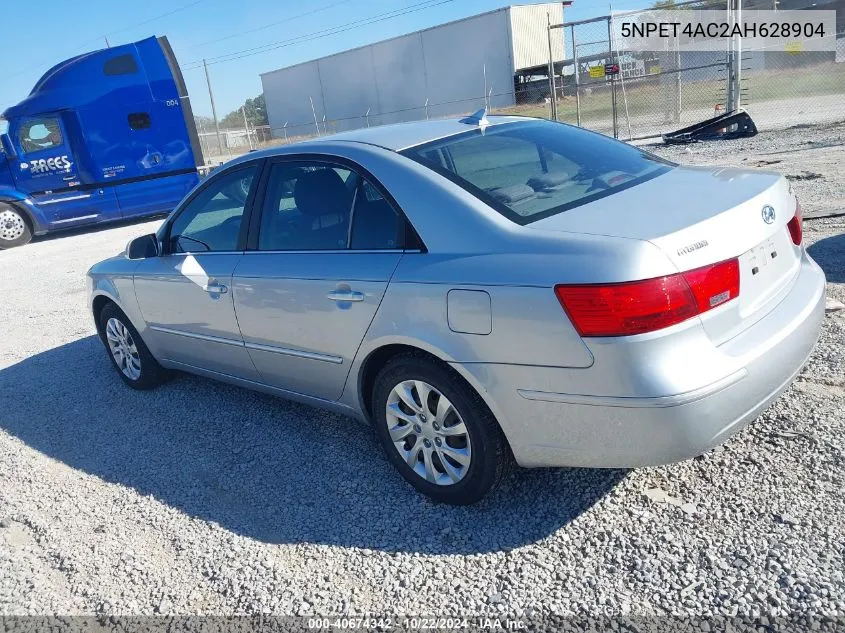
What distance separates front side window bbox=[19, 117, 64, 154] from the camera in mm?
14195

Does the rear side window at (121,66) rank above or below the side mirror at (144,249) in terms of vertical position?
above

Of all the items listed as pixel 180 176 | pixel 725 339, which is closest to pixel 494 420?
pixel 725 339

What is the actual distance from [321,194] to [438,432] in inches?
53.9

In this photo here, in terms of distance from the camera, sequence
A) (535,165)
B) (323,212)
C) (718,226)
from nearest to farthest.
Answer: (718,226) < (535,165) < (323,212)

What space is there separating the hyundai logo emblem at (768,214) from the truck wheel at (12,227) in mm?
15288

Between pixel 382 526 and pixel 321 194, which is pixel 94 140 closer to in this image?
pixel 321 194

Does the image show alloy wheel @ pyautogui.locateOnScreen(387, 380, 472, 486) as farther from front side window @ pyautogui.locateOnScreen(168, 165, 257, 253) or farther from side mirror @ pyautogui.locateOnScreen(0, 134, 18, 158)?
side mirror @ pyautogui.locateOnScreen(0, 134, 18, 158)

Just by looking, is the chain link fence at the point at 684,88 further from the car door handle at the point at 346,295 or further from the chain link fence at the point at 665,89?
the car door handle at the point at 346,295

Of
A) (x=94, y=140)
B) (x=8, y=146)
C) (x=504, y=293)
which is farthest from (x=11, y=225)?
(x=504, y=293)

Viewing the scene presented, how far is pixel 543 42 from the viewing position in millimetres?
36438

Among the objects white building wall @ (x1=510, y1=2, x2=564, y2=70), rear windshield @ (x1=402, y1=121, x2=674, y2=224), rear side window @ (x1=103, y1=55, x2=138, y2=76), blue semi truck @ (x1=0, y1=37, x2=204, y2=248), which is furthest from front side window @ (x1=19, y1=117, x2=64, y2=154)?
white building wall @ (x1=510, y1=2, x2=564, y2=70)

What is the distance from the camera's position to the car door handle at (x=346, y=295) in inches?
123

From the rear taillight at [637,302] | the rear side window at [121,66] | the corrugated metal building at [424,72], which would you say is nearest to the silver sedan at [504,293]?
the rear taillight at [637,302]

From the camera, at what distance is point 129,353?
199 inches
